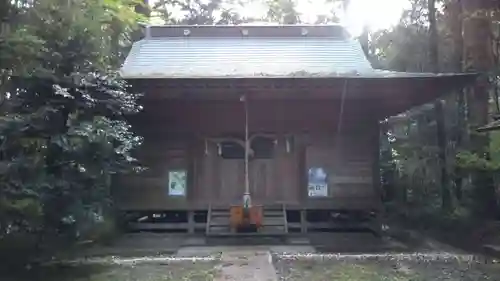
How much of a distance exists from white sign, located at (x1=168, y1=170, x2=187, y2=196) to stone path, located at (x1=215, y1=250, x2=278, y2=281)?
346 centimetres

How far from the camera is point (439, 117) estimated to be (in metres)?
13.6

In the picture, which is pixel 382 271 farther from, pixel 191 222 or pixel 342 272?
pixel 191 222

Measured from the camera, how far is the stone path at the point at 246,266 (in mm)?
6717

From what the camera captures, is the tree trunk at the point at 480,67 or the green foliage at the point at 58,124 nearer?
the green foliage at the point at 58,124

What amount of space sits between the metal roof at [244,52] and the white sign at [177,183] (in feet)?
7.79

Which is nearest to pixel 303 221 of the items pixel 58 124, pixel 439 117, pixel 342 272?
pixel 439 117

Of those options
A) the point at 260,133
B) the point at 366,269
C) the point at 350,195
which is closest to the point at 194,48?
the point at 260,133

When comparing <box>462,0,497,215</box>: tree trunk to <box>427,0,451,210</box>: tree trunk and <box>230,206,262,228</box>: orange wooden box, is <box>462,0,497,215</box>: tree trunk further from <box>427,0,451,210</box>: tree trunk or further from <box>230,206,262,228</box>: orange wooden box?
<box>230,206,262,228</box>: orange wooden box

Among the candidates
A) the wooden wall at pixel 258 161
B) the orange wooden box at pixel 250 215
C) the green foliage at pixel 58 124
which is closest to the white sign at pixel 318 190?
the wooden wall at pixel 258 161

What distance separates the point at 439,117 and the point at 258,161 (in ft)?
15.7

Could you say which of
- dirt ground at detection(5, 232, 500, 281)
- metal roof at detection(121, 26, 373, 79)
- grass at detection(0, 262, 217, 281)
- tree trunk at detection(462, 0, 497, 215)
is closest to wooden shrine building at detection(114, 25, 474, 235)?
metal roof at detection(121, 26, 373, 79)

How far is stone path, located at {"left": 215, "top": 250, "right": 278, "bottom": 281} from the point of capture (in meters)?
6.72

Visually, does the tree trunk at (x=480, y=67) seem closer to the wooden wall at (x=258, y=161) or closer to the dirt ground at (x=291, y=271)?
the wooden wall at (x=258, y=161)

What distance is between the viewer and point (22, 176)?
22.6ft
